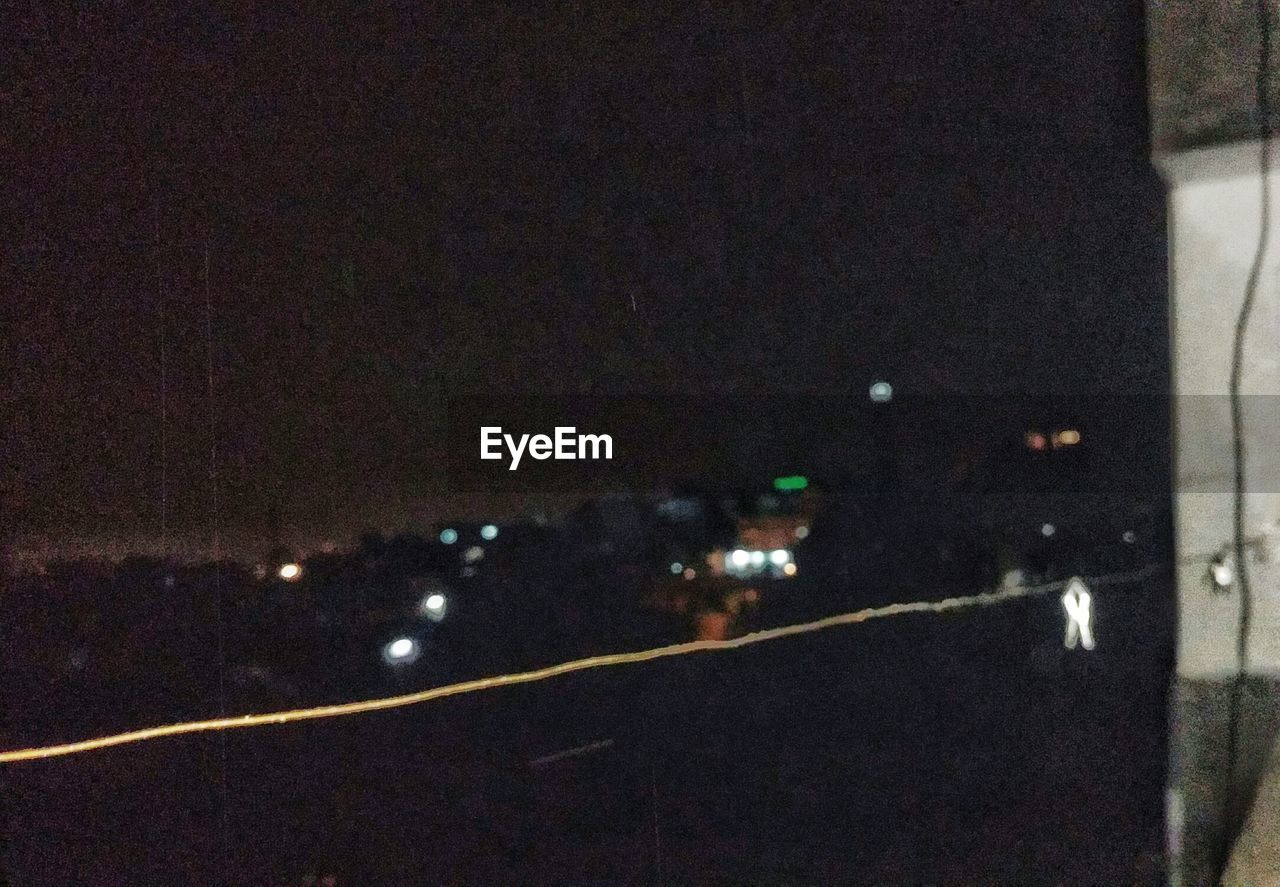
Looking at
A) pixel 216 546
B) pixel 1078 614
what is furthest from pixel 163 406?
pixel 1078 614

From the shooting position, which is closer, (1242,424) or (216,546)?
(216,546)

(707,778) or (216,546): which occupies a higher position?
(216,546)

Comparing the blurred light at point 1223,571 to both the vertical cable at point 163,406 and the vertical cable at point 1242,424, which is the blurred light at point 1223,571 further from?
the vertical cable at point 163,406

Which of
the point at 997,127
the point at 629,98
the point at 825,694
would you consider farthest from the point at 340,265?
the point at 997,127

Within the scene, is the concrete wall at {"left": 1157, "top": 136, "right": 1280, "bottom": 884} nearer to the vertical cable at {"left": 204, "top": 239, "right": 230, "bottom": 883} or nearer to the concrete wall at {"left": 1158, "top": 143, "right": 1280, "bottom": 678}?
the concrete wall at {"left": 1158, "top": 143, "right": 1280, "bottom": 678}

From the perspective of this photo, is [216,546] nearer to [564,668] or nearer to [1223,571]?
[564,668]

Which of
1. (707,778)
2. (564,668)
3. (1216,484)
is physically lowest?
(707,778)

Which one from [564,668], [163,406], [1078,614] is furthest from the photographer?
[1078,614]
